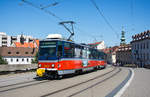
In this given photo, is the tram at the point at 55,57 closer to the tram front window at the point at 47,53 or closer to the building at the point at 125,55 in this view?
the tram front window at the point at 47,53

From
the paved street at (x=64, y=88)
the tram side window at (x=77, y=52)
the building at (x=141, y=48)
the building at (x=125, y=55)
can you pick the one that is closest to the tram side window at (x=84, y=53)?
the tram side window at (x=77, y=52)

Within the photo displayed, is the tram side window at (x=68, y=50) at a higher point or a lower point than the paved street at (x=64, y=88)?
higher

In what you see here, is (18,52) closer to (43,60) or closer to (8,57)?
(8,57)

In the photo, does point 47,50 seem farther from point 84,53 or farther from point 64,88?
point 84,53

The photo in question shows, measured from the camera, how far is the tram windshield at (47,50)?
13.7m

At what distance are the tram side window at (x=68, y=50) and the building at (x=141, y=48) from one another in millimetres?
38591

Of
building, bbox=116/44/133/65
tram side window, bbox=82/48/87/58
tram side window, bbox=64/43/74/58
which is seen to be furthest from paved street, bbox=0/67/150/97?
building, bbox=116/44/133/65

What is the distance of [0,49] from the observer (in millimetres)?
Result: 67625

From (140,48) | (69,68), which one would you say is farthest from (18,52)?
(69,68)

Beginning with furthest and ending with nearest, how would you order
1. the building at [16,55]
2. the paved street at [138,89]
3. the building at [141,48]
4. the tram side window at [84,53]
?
the building at [16,55] < the building at [141,48] < the tram side window at [84,53] < the paved street at [138,89]

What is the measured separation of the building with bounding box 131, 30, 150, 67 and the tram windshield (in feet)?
133

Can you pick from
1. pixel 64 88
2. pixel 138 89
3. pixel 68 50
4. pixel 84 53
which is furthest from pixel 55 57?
pixel 138 89

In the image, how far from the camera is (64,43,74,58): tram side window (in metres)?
14.3

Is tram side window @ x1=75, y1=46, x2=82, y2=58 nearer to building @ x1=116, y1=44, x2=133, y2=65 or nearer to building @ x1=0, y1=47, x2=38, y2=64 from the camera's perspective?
building @ x1=116, y1=44, x2=133, y2=65
